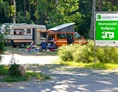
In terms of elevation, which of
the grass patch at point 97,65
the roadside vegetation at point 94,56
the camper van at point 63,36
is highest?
the camper van at point 63,36

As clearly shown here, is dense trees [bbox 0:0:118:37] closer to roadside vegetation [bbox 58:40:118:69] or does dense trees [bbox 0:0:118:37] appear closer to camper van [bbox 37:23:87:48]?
camper van [bbox 37:23:87:48]

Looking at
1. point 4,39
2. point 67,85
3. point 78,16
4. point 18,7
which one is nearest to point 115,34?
point 4,39

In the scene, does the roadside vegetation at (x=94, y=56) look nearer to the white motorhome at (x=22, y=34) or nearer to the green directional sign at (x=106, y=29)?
the green directional sign at (x=106, y=29)

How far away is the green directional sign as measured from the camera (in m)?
16.4

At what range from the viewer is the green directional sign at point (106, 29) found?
16422mm

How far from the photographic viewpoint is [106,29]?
16516 mm

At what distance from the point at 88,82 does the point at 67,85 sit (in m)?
0.89

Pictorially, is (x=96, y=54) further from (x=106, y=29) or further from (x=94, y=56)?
(x=106, y=29)

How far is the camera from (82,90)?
29.0ft

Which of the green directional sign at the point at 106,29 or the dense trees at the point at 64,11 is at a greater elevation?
the dense trees at the point at 64,11

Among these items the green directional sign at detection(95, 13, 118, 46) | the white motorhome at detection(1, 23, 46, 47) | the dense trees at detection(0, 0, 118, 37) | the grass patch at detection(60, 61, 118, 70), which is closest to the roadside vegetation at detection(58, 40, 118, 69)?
the grass patch at detection(60, 61, 118, 70)

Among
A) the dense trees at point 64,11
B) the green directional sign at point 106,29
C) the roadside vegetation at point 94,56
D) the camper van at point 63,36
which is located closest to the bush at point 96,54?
the roadside vegetation at point 94,56

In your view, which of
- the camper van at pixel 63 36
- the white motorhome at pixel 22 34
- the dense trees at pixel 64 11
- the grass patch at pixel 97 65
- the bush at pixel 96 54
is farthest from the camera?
the dense trees at pixel 64 11

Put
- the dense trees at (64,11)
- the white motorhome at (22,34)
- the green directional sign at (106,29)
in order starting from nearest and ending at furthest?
the green directional sign at (106,29)
the white motorhome at (22,34)
the dense trees at (64,11)
